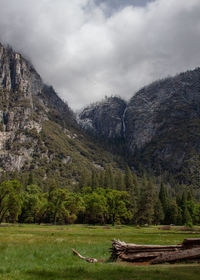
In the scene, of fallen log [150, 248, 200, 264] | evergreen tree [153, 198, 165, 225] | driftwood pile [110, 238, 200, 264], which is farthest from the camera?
evergreen tree [153, 198, 165, 225]

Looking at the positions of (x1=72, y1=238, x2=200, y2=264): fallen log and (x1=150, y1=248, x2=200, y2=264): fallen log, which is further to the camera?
(x1=72, y1=238, x2=200, y2=264): fallen log

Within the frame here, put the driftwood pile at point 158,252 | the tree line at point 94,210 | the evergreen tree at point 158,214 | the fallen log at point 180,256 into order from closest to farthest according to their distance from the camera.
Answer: the fallen log at point 180,256, the driftwood pile at point 158,252, the tree line at point 94,210, the evergreen tree at point 158,214

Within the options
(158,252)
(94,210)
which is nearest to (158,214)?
(94,210)

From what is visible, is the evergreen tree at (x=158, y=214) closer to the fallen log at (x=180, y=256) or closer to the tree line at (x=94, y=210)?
the tree line at (x=94, y=210)

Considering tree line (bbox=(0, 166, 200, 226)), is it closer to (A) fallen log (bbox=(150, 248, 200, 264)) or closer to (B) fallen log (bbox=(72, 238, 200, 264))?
(B) fallen log (bbox=(72, 238, 200, 264))

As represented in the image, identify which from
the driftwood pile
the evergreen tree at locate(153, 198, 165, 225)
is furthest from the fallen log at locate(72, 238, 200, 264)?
the evergreen tree at locate(153, 198, 165, 225)

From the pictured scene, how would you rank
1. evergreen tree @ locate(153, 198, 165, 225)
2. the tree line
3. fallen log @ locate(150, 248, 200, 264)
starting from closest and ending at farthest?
1. fallen log @ locate(150, 248, 200, 264)
2. the tree line
3. evergreen tree @ locate(153, 198, 165, 225)

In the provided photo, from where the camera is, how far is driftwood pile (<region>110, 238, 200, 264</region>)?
18312mm

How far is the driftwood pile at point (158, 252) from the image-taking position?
60.1 ft

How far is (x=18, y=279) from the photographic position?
1345 centimetres

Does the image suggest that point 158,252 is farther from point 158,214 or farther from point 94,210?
point 158,214

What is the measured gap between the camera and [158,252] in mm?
19484

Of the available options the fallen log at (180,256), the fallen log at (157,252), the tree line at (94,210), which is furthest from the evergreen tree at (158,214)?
the fallen log at (180,256)

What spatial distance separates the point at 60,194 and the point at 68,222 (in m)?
14.3
